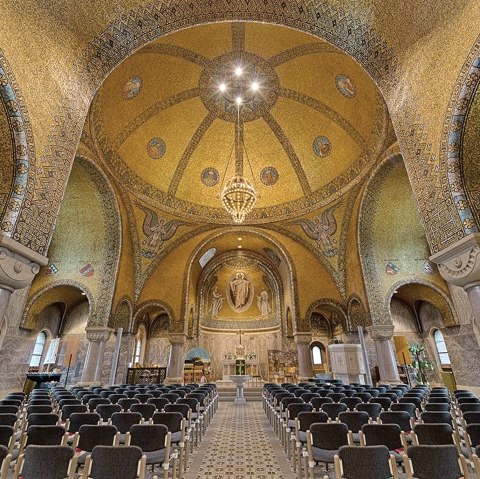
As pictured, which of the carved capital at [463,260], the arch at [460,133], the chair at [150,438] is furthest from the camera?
the arch at [460,133]

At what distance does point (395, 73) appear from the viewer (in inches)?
266

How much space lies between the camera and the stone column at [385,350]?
1258 cm

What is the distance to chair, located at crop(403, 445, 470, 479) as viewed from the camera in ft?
8.55

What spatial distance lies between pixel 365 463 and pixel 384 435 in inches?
48.3

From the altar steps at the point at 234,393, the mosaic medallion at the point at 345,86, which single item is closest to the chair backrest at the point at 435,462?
the mosaic medallion at the point at 345,86

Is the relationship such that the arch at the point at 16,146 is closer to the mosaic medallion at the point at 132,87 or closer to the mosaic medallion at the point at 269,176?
the mosaic medallion at the point at 132,87

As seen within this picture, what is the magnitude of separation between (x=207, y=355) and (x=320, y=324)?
9275 millimetres

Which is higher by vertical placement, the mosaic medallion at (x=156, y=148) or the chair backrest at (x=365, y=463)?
the mosaic medallion at (x=156, y=148)

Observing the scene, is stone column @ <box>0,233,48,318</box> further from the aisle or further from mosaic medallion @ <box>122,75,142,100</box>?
mosaic medallion @ <box>122,75,142,100</box>

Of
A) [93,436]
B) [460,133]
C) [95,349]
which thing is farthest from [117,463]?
[95,349]

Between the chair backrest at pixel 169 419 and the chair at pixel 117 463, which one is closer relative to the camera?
the chair at pixel 117 463

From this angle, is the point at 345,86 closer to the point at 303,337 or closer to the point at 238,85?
the point at 238,85

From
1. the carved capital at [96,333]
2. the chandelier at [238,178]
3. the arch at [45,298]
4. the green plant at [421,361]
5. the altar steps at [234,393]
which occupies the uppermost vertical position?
the chandelier at [238,178]

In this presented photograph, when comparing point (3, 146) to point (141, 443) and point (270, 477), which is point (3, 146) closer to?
point (141, 443)
